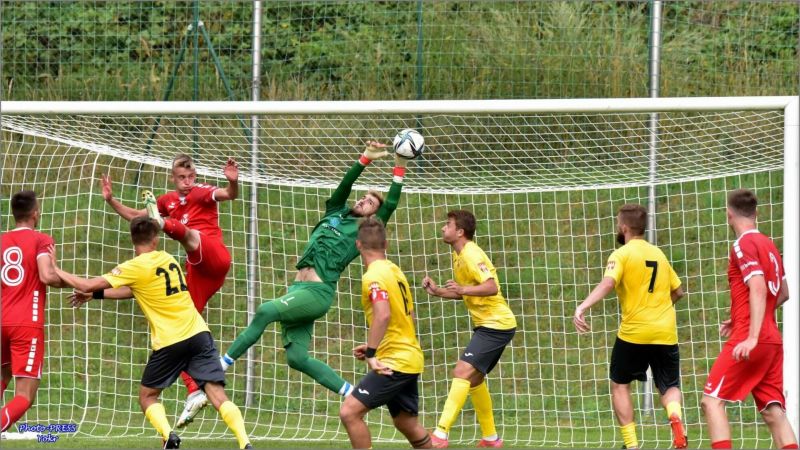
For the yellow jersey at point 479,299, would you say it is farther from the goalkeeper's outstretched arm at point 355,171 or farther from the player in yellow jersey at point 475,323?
the goalkeeper's outstretched arm at point 355,171

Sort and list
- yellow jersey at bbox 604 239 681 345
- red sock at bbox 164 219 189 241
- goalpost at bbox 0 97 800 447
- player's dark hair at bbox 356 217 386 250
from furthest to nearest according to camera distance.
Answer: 1. goalpost at bbox 0 97 800 447
2. red sock at bbox 164 219 189 241
3. yellow jersey at bbox 604 239 681 345
4. player's dark hair at bbox 356 217 386 250

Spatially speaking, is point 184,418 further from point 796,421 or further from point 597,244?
point 597,244

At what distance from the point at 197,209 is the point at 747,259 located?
4406 mm

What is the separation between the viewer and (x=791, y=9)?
12.1 metres

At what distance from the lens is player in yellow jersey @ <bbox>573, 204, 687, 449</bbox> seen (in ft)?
26.4

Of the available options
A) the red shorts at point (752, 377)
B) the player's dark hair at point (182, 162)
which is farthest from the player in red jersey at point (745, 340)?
the player's dark hair at point (182, 162)

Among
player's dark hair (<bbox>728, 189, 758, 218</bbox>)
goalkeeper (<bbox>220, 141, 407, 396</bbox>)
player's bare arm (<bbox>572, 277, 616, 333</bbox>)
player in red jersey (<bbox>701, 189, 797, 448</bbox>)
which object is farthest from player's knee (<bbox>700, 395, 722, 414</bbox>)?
goalkeeper (<bbox>220, 141, 407, 396</bbox>)

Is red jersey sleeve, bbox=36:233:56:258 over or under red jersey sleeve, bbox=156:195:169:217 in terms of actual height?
under

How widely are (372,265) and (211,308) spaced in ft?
15.2

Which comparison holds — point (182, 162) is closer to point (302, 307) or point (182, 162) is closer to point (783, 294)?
point (302, 307)

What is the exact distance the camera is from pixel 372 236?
23.8 ft

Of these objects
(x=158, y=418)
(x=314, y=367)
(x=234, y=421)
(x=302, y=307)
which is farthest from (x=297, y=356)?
(x=158, y=418)

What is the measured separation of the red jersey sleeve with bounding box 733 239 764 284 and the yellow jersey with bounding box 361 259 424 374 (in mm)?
2113

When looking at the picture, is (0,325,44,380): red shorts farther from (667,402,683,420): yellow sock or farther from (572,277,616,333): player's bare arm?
(667,402,683,420): yellow sock
